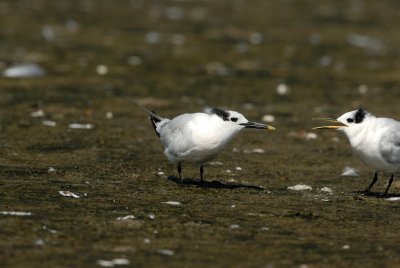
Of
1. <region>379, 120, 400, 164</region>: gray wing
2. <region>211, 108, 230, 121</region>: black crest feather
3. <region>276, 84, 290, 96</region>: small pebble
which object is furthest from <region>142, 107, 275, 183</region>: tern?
<region>276, 84, 290, 96</region>: small pebble

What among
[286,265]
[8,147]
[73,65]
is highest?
[73,65]

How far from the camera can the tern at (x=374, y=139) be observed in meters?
7.68

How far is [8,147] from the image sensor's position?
9.59 m

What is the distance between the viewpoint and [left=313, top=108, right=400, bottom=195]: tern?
25.2 ft

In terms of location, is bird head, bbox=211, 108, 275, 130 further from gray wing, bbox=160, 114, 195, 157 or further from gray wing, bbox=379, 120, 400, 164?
gray wing, bbox=379, 120, 400, 164

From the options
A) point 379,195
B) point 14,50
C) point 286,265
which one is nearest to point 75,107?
point 14,50

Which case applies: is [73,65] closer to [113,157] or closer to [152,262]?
[113,157]

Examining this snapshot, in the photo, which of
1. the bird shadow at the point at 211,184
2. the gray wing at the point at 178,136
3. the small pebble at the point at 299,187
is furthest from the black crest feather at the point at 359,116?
the gray wing at the point at 178,136

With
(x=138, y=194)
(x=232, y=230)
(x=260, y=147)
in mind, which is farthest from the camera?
(x=260, y=147)

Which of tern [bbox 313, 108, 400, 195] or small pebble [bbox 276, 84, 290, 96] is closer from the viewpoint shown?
tern [bbox 313, 108, 400, 195]

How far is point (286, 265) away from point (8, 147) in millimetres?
4934

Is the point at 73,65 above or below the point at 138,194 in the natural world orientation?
above

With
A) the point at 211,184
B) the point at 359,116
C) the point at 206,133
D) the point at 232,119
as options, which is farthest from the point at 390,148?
the point at 211,184

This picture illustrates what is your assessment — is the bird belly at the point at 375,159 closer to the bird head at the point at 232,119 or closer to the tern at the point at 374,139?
the tern at the point at 374,139
